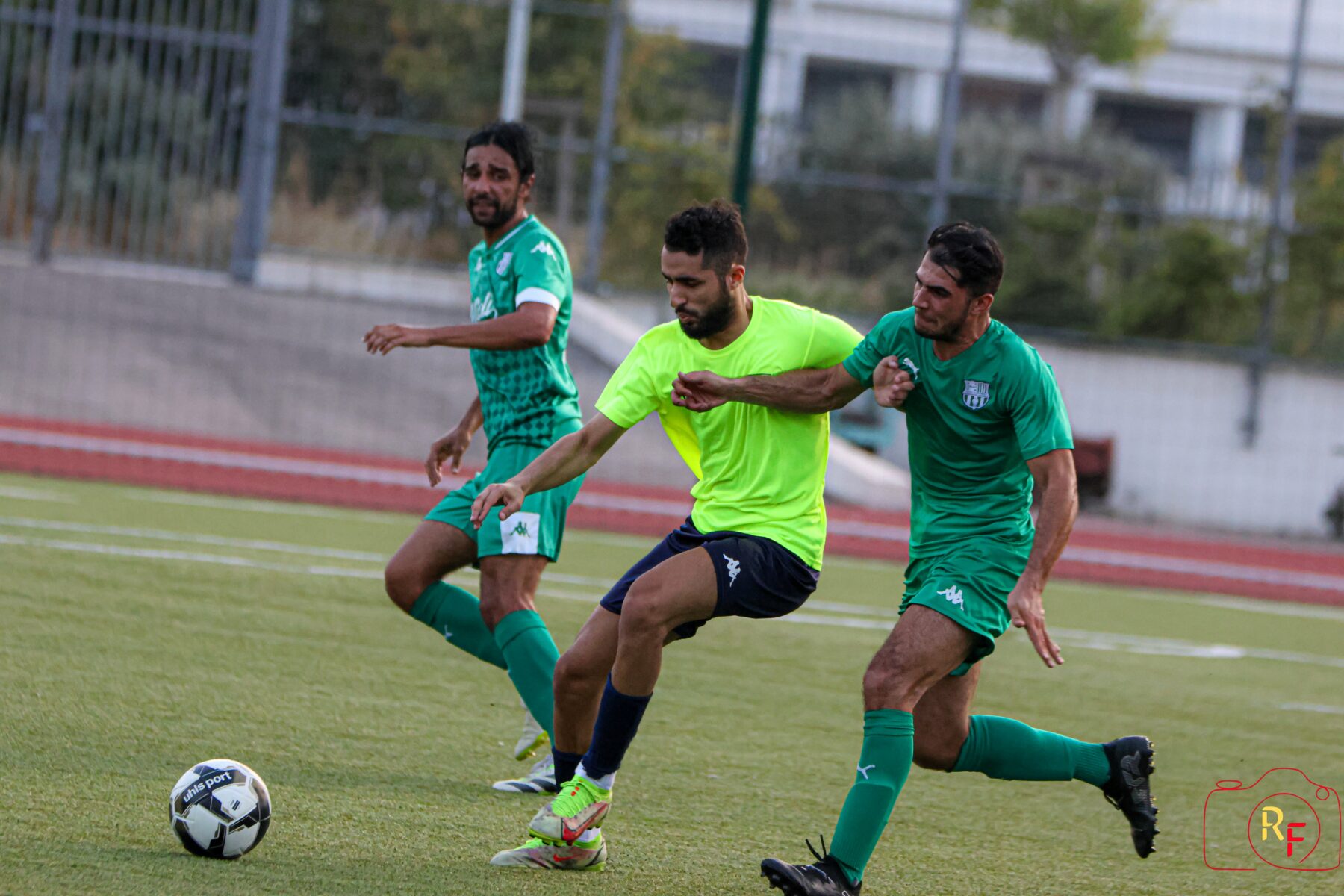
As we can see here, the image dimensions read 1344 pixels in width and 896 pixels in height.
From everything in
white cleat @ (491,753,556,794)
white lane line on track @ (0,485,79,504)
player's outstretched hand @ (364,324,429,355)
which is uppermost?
player's outstretched hand @ (364,324,429,355)

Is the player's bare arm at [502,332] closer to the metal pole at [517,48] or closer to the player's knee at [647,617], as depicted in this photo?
the player's knee at [647,617]

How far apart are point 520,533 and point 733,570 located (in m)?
1.10

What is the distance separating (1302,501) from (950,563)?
46.1ft

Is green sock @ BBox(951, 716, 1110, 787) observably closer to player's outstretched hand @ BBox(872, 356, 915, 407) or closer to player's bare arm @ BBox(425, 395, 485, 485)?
player's outstretched hand @ BBox(872, 356, 915, 407)

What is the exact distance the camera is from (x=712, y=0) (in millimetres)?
24344

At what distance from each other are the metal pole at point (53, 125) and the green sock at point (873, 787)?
15.7 meters

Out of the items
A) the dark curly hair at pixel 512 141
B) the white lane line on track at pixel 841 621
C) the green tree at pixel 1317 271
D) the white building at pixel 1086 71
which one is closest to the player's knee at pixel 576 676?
the dark curly hair at pixel 512 141

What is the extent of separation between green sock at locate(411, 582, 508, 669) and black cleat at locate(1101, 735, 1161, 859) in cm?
200

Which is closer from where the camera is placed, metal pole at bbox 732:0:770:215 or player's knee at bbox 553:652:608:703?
player's knee at bbox 553:652:608:703

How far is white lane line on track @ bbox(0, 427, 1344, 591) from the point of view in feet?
43.3

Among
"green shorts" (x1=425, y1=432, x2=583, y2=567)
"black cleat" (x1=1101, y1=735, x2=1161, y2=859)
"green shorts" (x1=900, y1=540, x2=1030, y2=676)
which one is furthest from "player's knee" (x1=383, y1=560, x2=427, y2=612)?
"black cleat" (x1=1101, y1=735, x2=1161, y2=859)

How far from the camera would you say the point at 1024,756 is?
4.68m

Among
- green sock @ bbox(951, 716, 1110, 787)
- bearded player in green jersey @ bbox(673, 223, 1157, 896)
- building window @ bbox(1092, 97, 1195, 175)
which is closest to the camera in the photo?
bearded player in green jersey @ bbox(673, 223, 1157, 896)


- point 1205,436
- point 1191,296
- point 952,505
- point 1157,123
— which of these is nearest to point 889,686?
point 952,505
